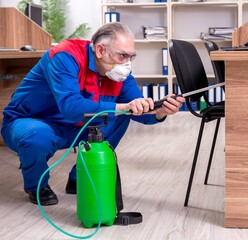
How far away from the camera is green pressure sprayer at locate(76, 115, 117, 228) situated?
6.52ft

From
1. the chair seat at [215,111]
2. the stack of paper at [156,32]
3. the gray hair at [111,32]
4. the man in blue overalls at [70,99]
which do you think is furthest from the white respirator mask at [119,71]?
the stack of paper at [156,32]

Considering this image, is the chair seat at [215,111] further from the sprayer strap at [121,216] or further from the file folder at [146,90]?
the file folder at [146,90]

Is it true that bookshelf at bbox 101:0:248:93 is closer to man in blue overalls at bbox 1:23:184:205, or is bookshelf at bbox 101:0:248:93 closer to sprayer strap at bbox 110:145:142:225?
man in blue overalls at bbox 1:23:184:205

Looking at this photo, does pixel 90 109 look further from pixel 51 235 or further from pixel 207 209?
pixel 207 209

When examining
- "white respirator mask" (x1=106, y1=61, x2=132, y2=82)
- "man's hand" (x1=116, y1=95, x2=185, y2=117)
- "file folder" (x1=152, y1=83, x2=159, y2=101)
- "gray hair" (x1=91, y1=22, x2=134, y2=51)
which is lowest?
"file folder" (x1=152, y1=83, x2=159, y2=101)

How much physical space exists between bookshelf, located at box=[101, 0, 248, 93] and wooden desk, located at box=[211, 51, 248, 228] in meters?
4.20

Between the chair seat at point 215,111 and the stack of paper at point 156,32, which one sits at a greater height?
the stack of paper at point 156,32

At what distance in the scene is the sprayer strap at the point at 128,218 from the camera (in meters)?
2.08

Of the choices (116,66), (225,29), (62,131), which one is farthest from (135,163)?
(225,29)

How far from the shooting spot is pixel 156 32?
6.23 metres

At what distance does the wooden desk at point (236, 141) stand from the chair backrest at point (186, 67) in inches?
14.3

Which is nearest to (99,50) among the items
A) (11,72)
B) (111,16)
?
(11,72)

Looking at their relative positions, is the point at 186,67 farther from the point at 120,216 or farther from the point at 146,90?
the point at 146,90

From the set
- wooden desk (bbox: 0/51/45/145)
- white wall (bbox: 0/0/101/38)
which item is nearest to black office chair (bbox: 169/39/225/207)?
wooden desk (bbox: 0/51/45/145)
